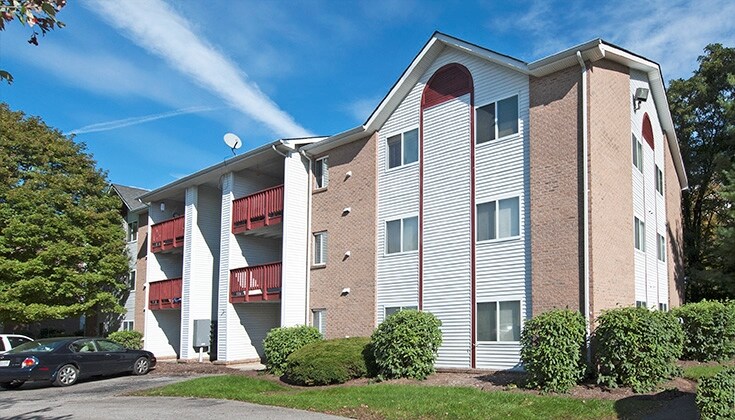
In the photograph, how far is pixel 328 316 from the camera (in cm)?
2144

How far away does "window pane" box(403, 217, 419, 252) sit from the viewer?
1919cm

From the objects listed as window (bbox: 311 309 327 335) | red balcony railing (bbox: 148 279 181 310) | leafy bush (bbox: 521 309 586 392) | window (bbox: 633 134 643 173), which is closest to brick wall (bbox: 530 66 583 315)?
leafy bush (bbox: 521 309 586 392)

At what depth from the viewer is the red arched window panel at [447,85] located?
18.5 metres

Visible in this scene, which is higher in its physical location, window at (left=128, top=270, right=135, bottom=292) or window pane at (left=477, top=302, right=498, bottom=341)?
window at (left=128, top=270, right=135, bottom=292)

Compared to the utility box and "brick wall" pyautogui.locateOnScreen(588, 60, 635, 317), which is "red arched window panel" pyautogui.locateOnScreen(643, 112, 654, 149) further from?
the utility box

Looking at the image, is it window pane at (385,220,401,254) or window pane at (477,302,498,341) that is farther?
window pane at (385,220,401,254)

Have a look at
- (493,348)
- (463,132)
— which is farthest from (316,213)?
(493,348)

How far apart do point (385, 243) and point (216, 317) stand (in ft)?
34.8

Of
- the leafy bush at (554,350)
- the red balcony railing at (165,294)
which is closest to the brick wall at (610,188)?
the leafy bush at (554,350)

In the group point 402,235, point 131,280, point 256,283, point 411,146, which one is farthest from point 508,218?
point 131,280

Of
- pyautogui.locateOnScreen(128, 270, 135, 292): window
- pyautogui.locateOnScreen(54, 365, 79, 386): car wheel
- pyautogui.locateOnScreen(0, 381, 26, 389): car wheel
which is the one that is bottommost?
pyautogui.locateOnScreen(0, 381, 26, 389): car wheel

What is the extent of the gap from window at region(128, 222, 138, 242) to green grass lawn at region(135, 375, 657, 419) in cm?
1977

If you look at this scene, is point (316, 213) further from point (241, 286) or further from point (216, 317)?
point (216, 317)

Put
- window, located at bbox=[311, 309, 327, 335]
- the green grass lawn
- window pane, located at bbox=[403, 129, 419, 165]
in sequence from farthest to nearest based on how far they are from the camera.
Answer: window, located at bbox=[311, 309, 327, 335] < window pane, located at bbox=[403, 129, 419, 165] < the green grass lawn
